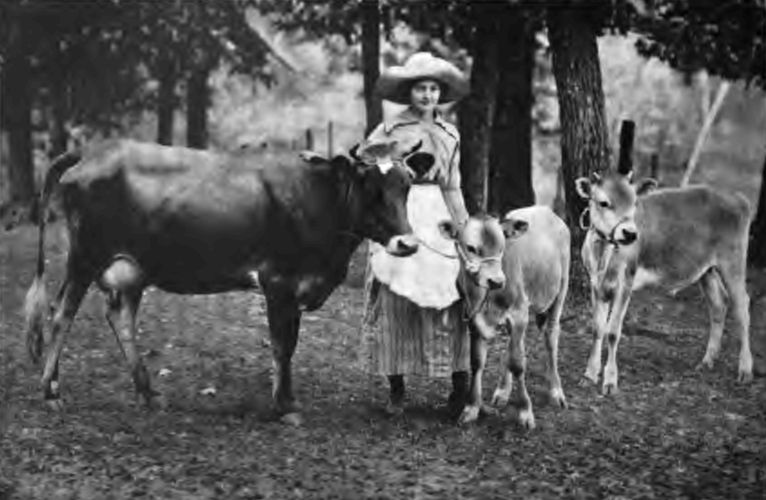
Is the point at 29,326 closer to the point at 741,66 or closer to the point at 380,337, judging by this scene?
the point at 380,337

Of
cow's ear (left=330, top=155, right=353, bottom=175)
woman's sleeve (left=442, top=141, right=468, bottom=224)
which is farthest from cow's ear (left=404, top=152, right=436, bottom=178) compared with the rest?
cow's ear (left=330, top=155, right=353, bottom=175)

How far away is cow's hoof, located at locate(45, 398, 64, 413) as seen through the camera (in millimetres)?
7293

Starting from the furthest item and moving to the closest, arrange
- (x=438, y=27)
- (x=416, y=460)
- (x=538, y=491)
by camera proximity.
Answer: (x=438, y=27) < (x=416, y=460) < (x=538, y=491)

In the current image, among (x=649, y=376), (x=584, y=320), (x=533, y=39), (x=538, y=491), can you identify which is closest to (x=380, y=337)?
(x=538, y=491)

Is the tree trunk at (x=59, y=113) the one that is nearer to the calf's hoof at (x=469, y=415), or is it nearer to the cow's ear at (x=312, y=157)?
the cow's ear at (x=312, y=157)

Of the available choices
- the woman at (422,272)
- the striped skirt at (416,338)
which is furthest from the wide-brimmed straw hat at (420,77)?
the striped skirt at (416,338)

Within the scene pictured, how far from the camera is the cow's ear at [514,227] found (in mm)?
7289

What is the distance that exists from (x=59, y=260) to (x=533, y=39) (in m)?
7.73

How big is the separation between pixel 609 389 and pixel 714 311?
2007mm

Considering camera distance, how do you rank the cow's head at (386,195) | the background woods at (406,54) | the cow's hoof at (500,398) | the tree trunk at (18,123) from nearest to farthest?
the cow's head at (386,195) < the cow's hoof at (500,398) < the background woods at (406,54) < the tree trunk at (18,123)

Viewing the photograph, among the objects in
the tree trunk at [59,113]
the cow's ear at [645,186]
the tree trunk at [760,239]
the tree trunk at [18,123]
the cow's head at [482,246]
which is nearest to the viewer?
the cow's head at [482,246]

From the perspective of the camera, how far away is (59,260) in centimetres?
1513

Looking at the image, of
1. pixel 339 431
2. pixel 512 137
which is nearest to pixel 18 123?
pixel 512 137

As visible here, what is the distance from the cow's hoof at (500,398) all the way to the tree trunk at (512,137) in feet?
28.6
